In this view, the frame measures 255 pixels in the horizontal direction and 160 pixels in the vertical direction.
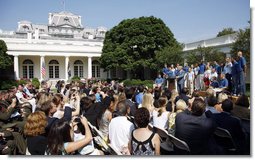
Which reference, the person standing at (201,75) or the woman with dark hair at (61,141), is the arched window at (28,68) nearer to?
the person standing at (201,75)

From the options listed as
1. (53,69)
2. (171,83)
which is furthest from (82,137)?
(53,69)

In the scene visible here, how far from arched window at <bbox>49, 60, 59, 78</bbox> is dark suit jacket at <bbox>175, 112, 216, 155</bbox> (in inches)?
1307

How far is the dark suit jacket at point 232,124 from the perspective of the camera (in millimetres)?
3975

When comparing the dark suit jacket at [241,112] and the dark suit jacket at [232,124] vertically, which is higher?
the dark suit jacket at [241,112]

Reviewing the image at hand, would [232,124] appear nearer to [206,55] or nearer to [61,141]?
[61,141]

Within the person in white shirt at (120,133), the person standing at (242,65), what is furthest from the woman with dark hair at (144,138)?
the person standing at (242,65)

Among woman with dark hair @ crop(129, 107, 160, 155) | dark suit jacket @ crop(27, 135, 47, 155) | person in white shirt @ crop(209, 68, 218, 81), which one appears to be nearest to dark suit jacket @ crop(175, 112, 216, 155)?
woman with dark hair @ crop(129, 107, 160, 155)

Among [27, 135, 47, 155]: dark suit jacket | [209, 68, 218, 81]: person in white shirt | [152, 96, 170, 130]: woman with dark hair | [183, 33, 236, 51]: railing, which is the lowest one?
[27, 135, 47, 155]: dark suit jacket

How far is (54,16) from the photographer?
53.5m

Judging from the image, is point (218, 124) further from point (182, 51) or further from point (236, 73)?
point (182, 51)

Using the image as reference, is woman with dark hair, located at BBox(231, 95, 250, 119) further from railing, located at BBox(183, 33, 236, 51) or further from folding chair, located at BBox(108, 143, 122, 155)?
railing, located at BBox(183, 33, 236, 51)

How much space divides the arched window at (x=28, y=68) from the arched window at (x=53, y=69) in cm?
208

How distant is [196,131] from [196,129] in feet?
0.09

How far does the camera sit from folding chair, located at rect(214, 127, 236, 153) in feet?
12.6
